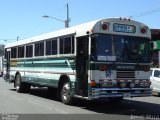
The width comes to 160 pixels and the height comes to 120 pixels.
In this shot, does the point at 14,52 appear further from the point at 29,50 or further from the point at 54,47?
the point at 54,47

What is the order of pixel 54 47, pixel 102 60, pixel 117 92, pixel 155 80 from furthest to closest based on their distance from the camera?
1. pixel 155 80
2. pixel 54 47
3. pixel 117 92
4. pixel 102 60

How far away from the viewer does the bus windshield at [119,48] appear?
1278cm

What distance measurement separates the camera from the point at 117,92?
12.9 metres

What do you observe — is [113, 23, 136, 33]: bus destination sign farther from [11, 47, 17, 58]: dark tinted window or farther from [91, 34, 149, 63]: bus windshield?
[11, 47, 17, 58]: dark tinted window

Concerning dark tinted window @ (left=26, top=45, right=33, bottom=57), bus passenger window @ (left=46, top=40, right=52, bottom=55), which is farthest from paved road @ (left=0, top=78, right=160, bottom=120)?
dark tinted window @ (left=26, top=45, right=33, bottom=57)

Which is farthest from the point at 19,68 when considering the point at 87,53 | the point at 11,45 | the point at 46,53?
the point at 87,53

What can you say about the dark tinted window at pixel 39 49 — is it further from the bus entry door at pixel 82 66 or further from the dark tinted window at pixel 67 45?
the bus entry door at pixel 82 66

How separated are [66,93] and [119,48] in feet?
9.96

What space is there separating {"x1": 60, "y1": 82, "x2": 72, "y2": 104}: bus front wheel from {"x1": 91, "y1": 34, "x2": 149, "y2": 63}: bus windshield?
2.30 meters

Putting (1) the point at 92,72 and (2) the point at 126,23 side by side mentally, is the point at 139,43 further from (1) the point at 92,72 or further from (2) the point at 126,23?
(1) the point at 92,72

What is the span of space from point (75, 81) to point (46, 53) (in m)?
3.51

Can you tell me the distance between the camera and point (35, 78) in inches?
729

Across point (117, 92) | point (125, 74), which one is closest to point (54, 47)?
point (125, 74)

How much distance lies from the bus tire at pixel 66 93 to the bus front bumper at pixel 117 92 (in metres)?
2.00
